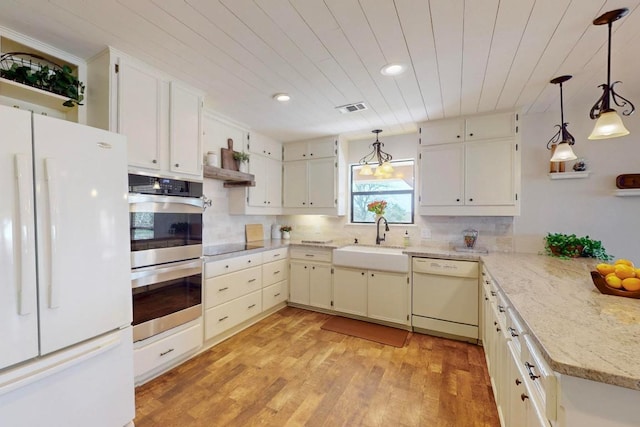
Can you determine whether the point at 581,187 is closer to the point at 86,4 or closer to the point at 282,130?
the point at 282,130

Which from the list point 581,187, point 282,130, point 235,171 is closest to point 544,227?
point 581,187

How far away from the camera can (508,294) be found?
1.43 m

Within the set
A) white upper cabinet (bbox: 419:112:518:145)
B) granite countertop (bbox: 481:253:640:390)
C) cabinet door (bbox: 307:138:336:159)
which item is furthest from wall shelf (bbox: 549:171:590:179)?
cabinet door (bbox: 307:138:336:159)

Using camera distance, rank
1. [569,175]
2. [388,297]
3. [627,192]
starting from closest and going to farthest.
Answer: [627,192] → [569,175] → [388,297]

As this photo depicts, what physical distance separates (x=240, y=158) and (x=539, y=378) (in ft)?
10.6

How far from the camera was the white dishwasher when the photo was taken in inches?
108

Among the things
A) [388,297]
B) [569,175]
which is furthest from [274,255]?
[569,175]

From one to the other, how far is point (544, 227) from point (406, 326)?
1843mm

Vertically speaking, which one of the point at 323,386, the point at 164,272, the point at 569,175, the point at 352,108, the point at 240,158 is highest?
the point at 352,108

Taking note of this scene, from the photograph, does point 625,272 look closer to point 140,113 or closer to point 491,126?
point 491,126

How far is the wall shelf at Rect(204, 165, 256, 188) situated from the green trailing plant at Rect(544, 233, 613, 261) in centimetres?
330

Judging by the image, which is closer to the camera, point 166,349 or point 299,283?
point 166,349

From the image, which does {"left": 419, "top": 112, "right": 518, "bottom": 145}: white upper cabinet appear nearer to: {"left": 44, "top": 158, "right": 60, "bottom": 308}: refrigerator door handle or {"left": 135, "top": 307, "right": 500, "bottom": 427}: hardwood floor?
{"left": 135, "top": 307, "right": 500, "bottom": 427}: hardwood floor

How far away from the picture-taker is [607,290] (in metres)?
1.38
